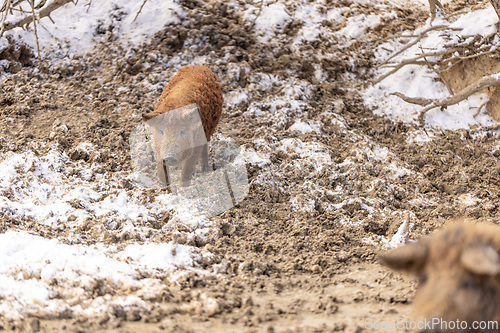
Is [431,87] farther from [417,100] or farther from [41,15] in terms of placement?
[41,15]

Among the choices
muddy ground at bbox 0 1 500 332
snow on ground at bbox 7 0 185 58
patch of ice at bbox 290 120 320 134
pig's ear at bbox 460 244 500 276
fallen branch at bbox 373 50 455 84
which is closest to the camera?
pig's ear at bbox 460 244 500 276

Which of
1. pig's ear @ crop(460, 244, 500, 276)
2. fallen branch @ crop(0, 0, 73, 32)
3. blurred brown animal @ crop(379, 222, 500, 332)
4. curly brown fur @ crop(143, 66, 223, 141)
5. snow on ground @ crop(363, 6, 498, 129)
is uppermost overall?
fallen branch @ crop(0, 0, 73, 32)

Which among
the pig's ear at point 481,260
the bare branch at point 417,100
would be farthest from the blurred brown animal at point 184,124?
the pig's ear at point 481,260

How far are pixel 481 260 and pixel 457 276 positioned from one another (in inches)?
5.9

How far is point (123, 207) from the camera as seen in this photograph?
4066 mm

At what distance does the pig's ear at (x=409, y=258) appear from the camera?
1.95 meters

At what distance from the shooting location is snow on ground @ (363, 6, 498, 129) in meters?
5.85

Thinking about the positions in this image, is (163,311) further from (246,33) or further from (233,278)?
(246,33)

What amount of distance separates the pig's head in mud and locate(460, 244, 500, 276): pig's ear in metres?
2.87

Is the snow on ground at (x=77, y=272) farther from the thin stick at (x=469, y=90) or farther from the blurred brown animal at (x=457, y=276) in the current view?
the thin stick at (x=469, y=90)

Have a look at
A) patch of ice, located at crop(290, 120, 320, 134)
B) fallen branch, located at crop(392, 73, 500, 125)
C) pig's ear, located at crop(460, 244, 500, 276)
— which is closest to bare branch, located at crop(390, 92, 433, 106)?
fallen branch, located at crop(392, 73, 500, 125)

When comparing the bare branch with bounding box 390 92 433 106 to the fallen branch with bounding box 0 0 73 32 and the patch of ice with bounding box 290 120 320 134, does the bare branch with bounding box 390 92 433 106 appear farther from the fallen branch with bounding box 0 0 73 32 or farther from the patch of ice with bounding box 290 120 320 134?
the fallen branch with bounding box 0 0 73 32

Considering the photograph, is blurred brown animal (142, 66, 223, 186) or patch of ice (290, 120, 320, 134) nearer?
blurred brown animal (142, 66, 223, 186)

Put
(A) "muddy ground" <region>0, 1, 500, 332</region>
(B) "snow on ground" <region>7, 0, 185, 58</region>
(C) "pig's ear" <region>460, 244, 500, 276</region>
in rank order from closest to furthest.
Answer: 1. (C) "pig's ear" <region>460, 244, 500, 276</region>
2. (A) "muddy ground" <region>0, 1, 500, 332</region>
3. (B) "snow on ground" <region>7, 0, 185, 58</region>
